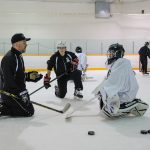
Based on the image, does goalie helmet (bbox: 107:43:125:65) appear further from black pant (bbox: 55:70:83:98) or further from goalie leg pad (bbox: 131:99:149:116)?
black pant (bbox: 55:70:83:98)

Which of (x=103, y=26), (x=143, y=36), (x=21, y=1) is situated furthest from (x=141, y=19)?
(x=21, y=1)

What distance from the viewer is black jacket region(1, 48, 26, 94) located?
4.02 m

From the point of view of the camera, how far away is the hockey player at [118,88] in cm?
386

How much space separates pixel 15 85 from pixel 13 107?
309mm

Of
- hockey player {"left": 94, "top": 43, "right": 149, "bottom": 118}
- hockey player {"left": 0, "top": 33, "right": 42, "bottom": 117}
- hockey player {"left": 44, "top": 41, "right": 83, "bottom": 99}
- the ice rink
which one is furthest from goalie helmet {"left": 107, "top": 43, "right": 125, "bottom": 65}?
hockey player {"left": 44, "top": 41, "right": 83, "bottom": 99}

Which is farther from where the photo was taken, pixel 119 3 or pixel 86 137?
pixel 119 3

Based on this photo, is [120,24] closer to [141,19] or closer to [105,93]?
[141,19]

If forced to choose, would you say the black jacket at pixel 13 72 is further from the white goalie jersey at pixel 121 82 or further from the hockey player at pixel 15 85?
the white goalie jersey at pixel 121 82

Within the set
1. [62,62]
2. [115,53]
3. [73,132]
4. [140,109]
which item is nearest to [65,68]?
[62,62]

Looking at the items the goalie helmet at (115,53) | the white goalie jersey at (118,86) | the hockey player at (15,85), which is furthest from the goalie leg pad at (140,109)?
the hockey player at (15,85)

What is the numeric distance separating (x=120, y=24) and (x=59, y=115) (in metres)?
13.4

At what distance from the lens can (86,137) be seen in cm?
321

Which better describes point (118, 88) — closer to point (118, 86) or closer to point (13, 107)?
point (118, 86)

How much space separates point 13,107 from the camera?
163 inches
